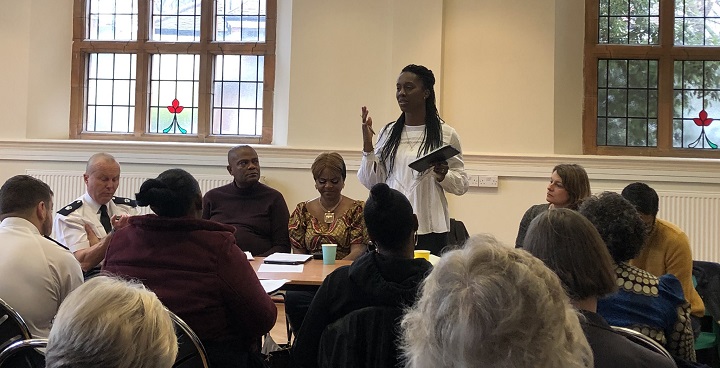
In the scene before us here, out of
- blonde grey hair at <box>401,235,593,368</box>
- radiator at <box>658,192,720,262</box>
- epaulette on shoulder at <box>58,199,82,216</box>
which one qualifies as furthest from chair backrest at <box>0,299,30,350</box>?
radiator at <box>658,192,720,262</box>

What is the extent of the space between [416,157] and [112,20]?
4.10 meters

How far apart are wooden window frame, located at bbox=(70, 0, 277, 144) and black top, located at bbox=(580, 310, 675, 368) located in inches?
193

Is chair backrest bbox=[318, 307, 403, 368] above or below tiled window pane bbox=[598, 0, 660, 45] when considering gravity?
below

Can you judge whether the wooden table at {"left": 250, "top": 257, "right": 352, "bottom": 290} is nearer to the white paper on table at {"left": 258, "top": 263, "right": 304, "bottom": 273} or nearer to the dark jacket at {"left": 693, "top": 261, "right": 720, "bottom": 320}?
the white paper on table at {"left": 258, "top": 263, "right": 304, "bottom": 273}

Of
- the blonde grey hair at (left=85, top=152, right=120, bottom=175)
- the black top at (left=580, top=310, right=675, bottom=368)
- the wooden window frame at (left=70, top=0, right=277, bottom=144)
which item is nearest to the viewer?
the black top at (left=580, top=310, right=675, bottom=368)

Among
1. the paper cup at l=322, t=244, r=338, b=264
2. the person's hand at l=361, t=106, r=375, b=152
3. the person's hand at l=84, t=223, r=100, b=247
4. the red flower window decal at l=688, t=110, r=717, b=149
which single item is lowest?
the paper cup at l=322, t=244, r=338, b=264

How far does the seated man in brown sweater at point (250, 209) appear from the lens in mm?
4195

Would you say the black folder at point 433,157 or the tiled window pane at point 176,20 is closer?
the black folder at point 433,157

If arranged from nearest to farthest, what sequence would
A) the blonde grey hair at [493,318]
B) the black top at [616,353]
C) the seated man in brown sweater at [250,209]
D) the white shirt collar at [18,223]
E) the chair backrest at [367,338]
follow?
1. the blonde grey hair at [493,318]
2. the black top at [616,353]
3. the chair backrest at [367,338]
4. the white shirt collar at [18,223]
5. the seated man in brown sweater at [250,209]

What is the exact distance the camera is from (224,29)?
6.22 m

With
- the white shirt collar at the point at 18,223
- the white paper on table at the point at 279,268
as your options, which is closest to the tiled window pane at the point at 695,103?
the white paper on table at the point at 279,268

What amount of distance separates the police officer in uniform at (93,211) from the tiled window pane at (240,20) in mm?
2807

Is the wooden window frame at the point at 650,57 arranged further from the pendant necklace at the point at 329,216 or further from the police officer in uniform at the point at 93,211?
the police officer in uniform at the point at 93,211

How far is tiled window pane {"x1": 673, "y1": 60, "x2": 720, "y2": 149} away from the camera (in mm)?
5734
